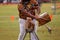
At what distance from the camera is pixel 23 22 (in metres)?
8.77

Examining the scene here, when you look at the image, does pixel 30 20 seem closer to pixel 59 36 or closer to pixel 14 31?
pixel 59 36

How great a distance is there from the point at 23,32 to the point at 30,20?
84cm

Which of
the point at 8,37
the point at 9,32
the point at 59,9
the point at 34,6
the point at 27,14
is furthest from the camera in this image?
the point at 59,9

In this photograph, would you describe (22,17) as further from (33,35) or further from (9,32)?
(9,32)

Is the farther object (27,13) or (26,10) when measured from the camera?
(26,10)

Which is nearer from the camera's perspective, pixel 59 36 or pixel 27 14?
pixel 27 14

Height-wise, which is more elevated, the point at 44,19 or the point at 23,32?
the point at 44,19

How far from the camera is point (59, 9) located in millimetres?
27906

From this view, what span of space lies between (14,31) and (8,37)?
179 cm

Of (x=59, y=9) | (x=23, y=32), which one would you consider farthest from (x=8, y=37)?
(x=59, y=9)

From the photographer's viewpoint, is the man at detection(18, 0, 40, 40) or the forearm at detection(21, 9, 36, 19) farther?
the man at detection(18, 0, 40, 40)

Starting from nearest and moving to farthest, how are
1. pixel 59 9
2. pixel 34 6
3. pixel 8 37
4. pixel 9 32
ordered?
pixel 34 6 < pixel 8 37 < pixel 9 32 < pixel 59 9

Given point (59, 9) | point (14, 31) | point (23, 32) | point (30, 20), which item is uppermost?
point (30, 20)

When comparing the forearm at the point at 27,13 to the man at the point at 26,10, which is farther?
the man at the point at 26,10
